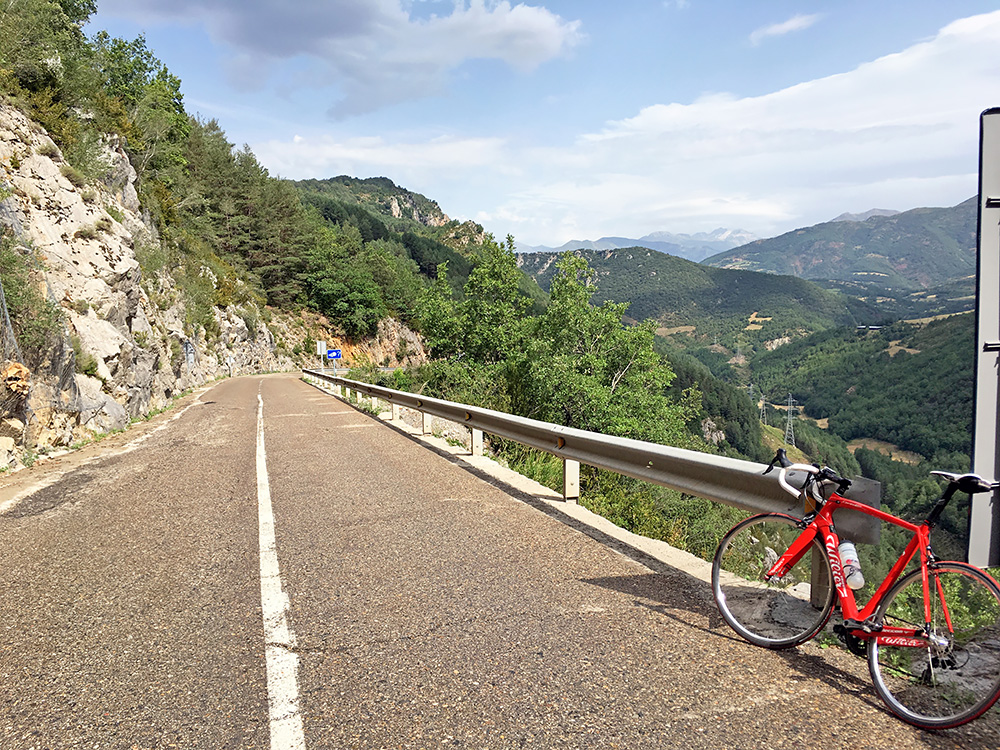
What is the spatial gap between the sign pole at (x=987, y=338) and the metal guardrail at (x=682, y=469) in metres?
0.91

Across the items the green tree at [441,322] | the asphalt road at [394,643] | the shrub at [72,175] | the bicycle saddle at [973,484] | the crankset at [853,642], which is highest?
the shrub at [72,175]

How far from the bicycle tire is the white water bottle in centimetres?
9

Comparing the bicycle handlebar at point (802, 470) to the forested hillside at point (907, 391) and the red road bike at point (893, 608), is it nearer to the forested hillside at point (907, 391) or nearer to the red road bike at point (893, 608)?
the red road bike at point (893, 608)

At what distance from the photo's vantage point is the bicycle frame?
8.43 ft

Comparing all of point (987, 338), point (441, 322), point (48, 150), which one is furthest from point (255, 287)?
point (987, 338)

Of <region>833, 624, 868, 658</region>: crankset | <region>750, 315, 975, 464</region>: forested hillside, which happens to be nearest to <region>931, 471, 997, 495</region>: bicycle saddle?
<region>833, 624, 868, 658</region>: crankset

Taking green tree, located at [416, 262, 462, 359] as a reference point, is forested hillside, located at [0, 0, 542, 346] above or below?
above

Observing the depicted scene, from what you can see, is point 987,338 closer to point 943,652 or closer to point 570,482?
point 943,652

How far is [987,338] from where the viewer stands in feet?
11.1

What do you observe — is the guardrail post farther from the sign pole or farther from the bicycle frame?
the sign pole

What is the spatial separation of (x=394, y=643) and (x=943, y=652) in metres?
2.57

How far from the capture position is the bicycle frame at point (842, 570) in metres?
2.57

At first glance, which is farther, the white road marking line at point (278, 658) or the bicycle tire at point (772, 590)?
the bicycle tire at point (772, 590)

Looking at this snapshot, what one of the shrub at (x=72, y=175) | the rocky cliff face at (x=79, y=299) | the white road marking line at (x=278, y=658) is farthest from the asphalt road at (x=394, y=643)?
the shrub at (x=72, y=175)
